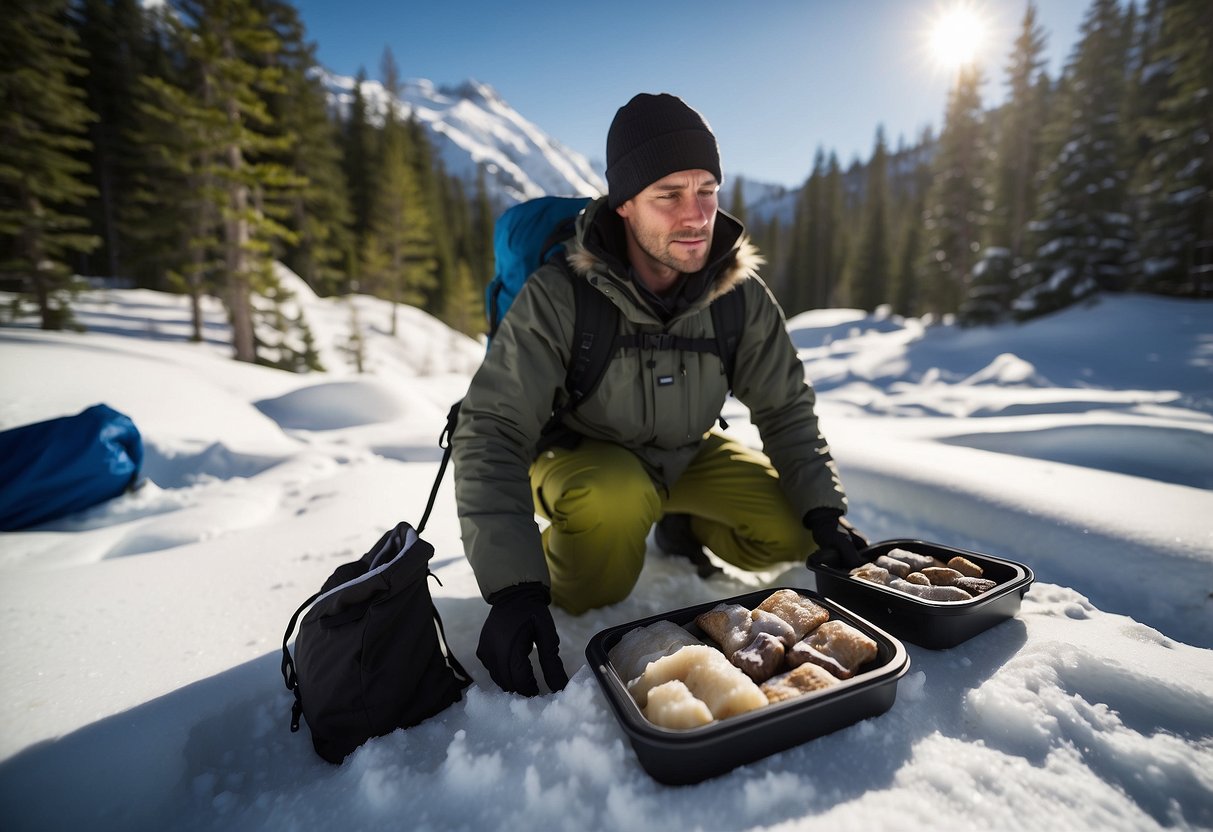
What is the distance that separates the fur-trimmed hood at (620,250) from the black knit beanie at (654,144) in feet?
0.44

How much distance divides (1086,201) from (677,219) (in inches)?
746

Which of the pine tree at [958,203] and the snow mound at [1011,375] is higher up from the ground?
the pine tree at [958,203]

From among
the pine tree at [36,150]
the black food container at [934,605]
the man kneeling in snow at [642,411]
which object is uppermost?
the pine tree at [36,150]

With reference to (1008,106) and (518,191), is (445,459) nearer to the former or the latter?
(1008,106)

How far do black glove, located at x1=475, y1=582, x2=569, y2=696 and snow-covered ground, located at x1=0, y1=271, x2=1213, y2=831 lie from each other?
85mm

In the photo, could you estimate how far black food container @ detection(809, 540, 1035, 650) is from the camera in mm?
1559

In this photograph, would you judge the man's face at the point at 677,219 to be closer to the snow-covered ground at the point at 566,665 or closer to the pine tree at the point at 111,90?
the snow-covered ground at the point at 566,665

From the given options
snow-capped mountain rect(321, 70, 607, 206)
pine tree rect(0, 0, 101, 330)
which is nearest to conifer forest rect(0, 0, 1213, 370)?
pine tree rect(0, 0, 101, 330)

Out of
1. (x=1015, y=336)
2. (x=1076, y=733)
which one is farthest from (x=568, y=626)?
(x=1015, y=336)

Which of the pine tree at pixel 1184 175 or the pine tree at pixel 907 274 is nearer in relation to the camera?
the pine tree at pixel 1184 175

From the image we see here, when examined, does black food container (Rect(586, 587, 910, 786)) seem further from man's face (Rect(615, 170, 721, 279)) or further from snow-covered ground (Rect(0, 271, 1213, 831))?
man's face (Rect(615, 170, 721, 279))

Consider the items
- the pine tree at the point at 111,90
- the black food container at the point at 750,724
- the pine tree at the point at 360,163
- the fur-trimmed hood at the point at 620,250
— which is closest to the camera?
the black food container at the point at 750,724

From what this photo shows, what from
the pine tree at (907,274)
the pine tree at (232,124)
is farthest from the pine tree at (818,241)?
the pine tree at (232,124)

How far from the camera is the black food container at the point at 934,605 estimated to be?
5.11 ft
